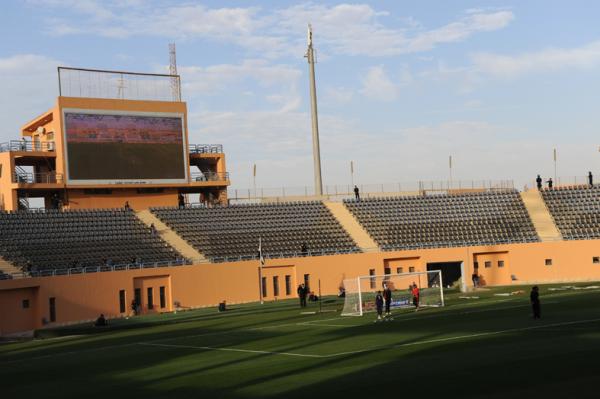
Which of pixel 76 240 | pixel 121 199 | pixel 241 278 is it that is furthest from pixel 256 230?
pixel 76 240

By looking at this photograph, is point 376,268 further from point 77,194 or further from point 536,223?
point 77,194

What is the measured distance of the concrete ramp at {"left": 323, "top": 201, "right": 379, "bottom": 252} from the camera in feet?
237

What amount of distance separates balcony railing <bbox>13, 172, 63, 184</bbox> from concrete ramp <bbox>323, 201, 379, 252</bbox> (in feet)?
80.6

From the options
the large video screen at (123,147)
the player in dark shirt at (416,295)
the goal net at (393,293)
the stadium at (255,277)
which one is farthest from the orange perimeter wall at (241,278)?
the player in dark shirt at (416,295)

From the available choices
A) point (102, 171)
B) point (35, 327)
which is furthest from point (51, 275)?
point (102, 171)

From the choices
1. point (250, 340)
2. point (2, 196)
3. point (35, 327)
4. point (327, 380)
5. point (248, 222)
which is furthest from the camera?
point (248, 222)

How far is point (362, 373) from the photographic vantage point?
82.2 feet

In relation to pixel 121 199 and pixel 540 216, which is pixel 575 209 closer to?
Result: pixel 540 216

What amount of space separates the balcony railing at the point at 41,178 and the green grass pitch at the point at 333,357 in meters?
21.3

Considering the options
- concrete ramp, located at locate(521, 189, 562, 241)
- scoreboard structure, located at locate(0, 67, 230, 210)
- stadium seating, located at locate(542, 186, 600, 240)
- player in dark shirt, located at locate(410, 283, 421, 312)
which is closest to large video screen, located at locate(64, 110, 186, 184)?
scoreboard structure, located at locate(0, 67, 230, 210)

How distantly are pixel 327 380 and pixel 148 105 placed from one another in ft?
166

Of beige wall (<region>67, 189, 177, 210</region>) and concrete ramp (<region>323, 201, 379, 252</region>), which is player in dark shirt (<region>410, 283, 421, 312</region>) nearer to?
concrete ramp (<region>323, 201, 379, 252</region>)

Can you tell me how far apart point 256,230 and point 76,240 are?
52.1 feet

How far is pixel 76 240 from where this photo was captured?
61.9 metres
